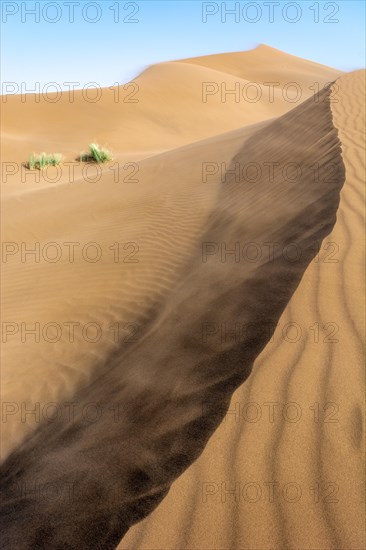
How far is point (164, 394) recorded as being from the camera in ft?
9.03

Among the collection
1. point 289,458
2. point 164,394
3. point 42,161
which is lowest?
point 42,161

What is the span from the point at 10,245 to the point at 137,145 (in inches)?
501

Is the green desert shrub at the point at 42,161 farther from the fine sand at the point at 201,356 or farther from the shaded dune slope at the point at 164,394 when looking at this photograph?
the shaded dune slope at the point at 164,394

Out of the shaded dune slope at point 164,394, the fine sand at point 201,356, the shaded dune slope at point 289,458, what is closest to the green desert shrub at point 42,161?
the fine sand at point 201,356

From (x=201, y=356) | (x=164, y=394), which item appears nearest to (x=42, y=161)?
(x=201, y=356)

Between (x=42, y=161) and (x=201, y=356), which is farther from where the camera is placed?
(x=42, y=161)

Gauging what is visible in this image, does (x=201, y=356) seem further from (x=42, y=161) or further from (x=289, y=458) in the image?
(x=42, y=161)

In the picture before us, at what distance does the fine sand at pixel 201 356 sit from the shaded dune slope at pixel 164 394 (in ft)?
0.04

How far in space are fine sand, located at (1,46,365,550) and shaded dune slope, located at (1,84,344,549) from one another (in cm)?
1

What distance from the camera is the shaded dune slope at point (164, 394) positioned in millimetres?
2111

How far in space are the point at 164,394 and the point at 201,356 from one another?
0.36 m

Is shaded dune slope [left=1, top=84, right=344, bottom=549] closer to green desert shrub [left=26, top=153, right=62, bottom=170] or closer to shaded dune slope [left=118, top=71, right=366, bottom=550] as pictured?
shaded dune slope [left=118, top=71, right=366, bottom=550]

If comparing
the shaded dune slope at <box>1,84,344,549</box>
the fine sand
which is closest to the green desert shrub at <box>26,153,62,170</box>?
the fine sand

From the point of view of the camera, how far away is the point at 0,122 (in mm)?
23750
